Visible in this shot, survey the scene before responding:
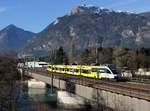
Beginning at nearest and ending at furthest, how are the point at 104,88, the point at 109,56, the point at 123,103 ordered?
the point at 123,103 → the point at 104,88 → the point at 109,56

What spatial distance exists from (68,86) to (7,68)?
1311 inches

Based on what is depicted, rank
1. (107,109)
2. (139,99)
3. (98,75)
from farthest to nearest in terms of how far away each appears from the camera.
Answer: (98,75)
(107,109)
(139,99)

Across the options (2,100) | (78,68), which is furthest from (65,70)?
(2,100)

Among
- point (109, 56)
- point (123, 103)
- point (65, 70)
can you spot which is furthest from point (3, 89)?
point (109, 56)

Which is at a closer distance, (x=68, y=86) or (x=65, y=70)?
(x=68, y=86)

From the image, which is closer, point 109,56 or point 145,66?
point 145,66

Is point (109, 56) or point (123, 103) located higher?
point (109, 56)

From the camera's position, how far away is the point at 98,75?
9981cm

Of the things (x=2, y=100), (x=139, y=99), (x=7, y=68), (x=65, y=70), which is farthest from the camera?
(x=65, y=70)

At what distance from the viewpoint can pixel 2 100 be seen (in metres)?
67.1

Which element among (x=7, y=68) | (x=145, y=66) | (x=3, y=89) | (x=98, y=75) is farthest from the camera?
(x=145, y=66)

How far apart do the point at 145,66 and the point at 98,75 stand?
70454 millimetres

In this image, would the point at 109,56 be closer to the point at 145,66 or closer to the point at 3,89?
the point at 145,66

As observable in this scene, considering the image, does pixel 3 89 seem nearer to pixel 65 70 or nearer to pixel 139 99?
pixel 139 99
